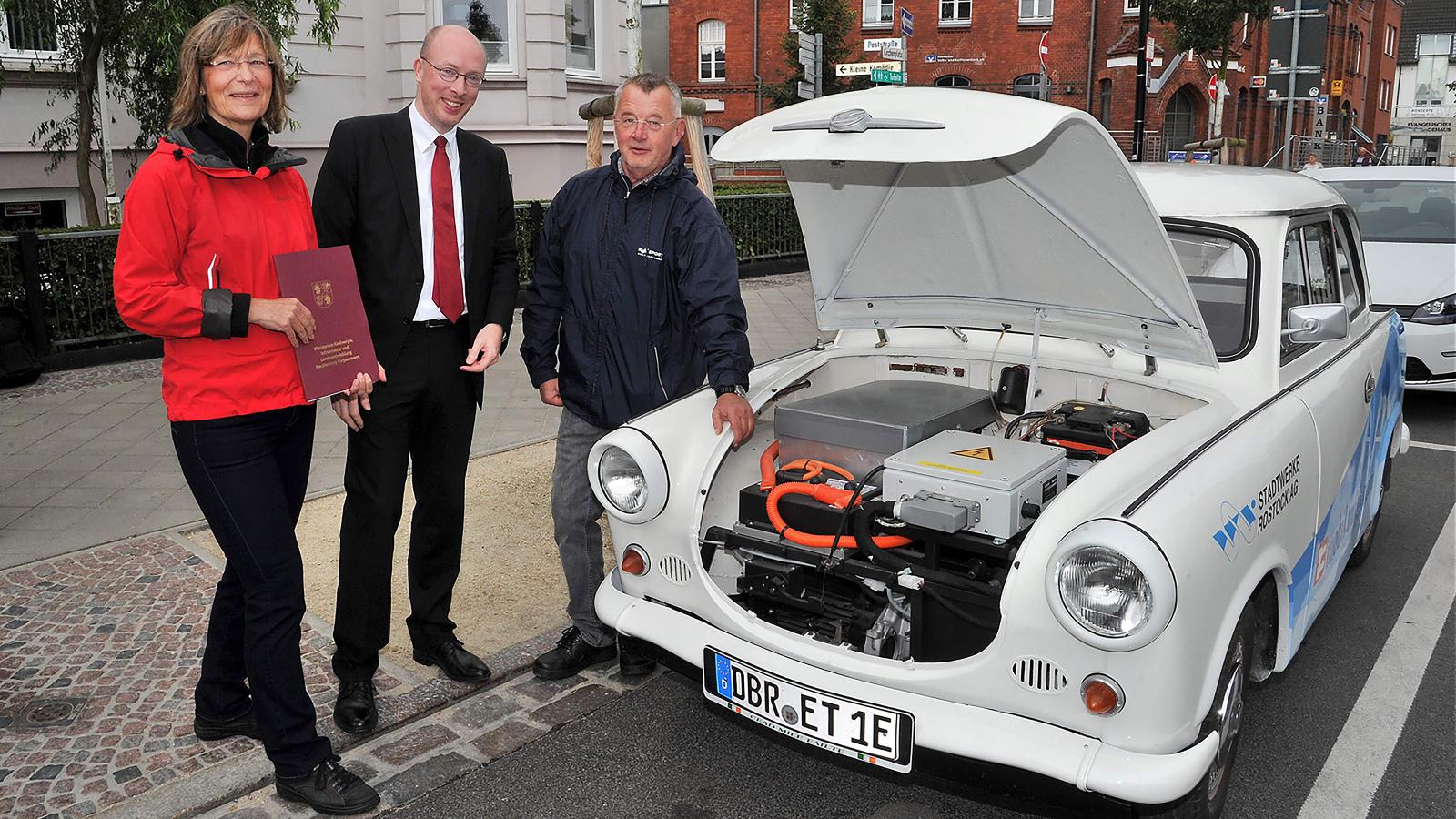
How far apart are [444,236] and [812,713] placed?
75.2 inches

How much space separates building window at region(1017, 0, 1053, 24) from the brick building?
3 centimetres

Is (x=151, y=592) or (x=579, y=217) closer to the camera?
(x=579, y=217)

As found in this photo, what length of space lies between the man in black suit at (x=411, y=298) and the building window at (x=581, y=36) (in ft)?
44.8

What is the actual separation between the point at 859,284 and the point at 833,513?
1488 mm

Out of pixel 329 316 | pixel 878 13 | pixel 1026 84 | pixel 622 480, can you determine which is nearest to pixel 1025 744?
pixel 622 480

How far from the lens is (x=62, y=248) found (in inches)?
353

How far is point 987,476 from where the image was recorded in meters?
2.92

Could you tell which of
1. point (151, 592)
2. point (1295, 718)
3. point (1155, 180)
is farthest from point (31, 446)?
point (1295, 718)

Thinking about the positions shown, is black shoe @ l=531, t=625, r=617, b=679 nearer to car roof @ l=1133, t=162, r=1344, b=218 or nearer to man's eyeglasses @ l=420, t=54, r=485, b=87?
man's eyeglasses @ l=420, t=54, r=485, b=87

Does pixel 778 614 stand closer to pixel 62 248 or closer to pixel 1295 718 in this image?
pixel 1295 718

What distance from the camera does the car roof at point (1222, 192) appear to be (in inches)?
153

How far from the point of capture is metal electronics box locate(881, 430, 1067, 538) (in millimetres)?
2865

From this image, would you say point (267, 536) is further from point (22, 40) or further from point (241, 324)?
point (22, 40)

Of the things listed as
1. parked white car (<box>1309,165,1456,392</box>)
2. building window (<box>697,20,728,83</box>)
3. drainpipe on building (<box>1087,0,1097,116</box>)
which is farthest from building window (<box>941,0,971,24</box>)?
parked white car (<box>1309,165,1456,392</box>)
